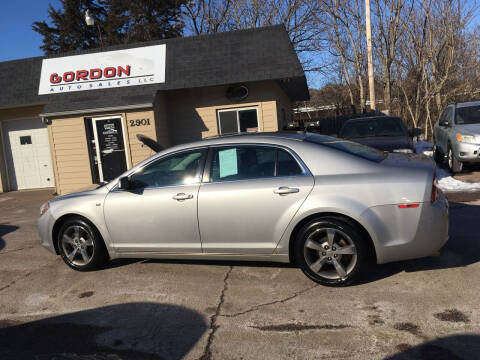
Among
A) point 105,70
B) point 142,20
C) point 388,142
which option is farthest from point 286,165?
point 142,20

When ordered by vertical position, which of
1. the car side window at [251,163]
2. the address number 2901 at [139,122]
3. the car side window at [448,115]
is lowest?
the car side window at [251,163]

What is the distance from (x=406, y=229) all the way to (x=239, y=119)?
9326mm

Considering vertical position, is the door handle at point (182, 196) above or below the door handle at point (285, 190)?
below

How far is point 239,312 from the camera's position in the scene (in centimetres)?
384

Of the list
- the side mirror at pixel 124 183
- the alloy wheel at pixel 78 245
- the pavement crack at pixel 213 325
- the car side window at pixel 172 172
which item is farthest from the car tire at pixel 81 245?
the pavement crack at pixel 213 325

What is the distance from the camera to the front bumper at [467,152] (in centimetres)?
923

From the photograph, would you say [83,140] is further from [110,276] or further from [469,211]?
[469,211]

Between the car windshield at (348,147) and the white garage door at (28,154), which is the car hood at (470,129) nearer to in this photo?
the car windshield at (348,147)

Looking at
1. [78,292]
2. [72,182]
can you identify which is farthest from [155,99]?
[78,292]

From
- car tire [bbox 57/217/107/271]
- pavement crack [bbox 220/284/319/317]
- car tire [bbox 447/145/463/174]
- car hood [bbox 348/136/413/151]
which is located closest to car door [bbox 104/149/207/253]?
car tire [bbox 57/217/107/271]

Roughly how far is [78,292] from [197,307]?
4.88ft

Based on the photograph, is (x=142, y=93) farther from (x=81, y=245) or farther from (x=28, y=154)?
(x=81, y=245)

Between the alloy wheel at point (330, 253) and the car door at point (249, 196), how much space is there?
12.8 inches

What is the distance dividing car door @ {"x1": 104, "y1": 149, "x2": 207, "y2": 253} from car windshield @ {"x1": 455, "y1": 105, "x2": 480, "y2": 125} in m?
8.15
